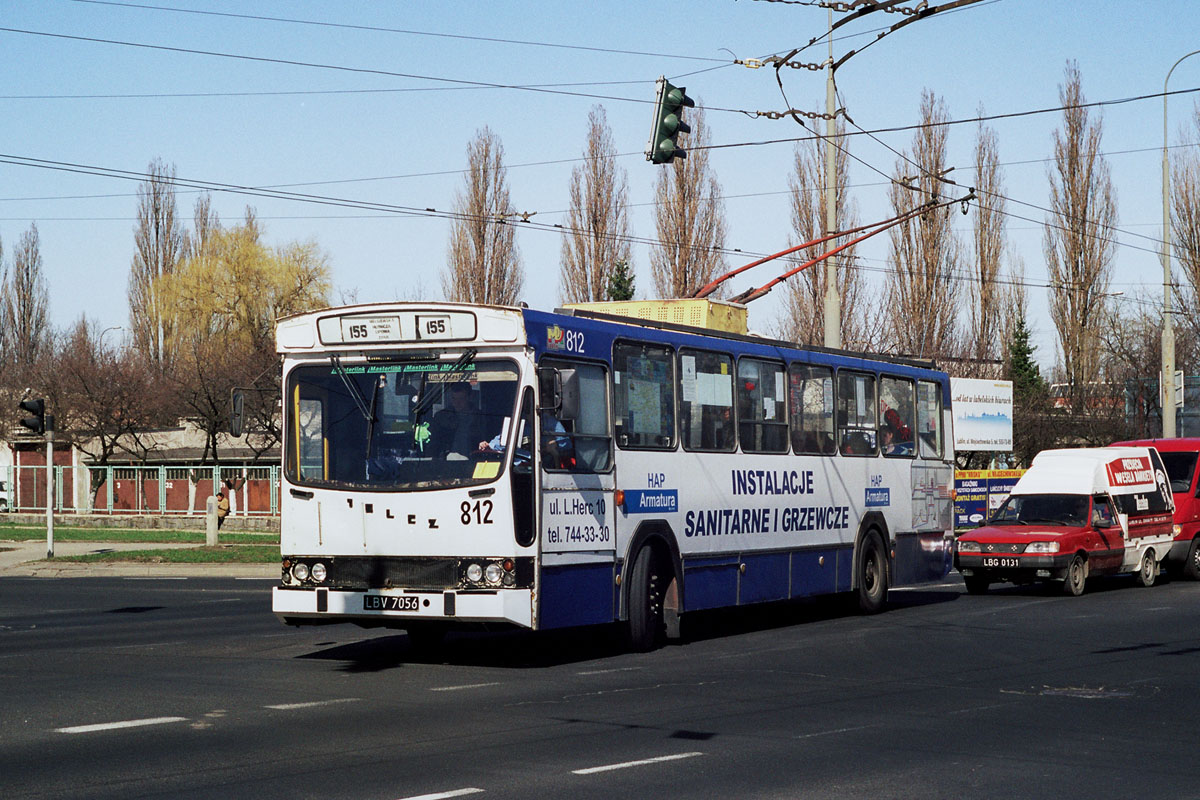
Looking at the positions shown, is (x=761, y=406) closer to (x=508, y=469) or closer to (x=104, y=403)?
(x=508, y=469)

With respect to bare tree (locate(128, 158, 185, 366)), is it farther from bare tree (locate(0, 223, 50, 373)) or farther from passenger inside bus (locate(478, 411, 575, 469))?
passenger inside bus (locate(478, 411, 575, 469))

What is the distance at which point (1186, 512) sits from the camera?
26.6m

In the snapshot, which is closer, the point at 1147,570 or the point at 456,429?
A: the point at 456,429

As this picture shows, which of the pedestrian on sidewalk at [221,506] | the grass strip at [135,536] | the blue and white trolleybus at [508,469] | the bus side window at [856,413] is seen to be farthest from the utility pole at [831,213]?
the pedestrian on sidewalk at [221,506]

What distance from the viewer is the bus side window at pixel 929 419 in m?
21.2

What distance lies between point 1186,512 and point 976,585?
18.3ft

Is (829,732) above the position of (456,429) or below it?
below

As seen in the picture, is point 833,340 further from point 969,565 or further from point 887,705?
point 887,705

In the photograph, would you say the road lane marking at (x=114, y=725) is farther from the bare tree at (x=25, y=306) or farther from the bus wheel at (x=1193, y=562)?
the bare tree at (x=25, y=306)

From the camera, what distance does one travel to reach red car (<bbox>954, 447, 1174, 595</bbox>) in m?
22.4

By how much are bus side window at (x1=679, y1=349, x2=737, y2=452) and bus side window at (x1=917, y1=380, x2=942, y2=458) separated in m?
5.64

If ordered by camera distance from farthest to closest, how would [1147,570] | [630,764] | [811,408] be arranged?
[1147,570], [811,408], [630,764]

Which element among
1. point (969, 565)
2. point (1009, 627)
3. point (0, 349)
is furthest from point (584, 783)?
point (0, 349)

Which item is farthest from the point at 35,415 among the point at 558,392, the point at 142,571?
the point at 558,392
